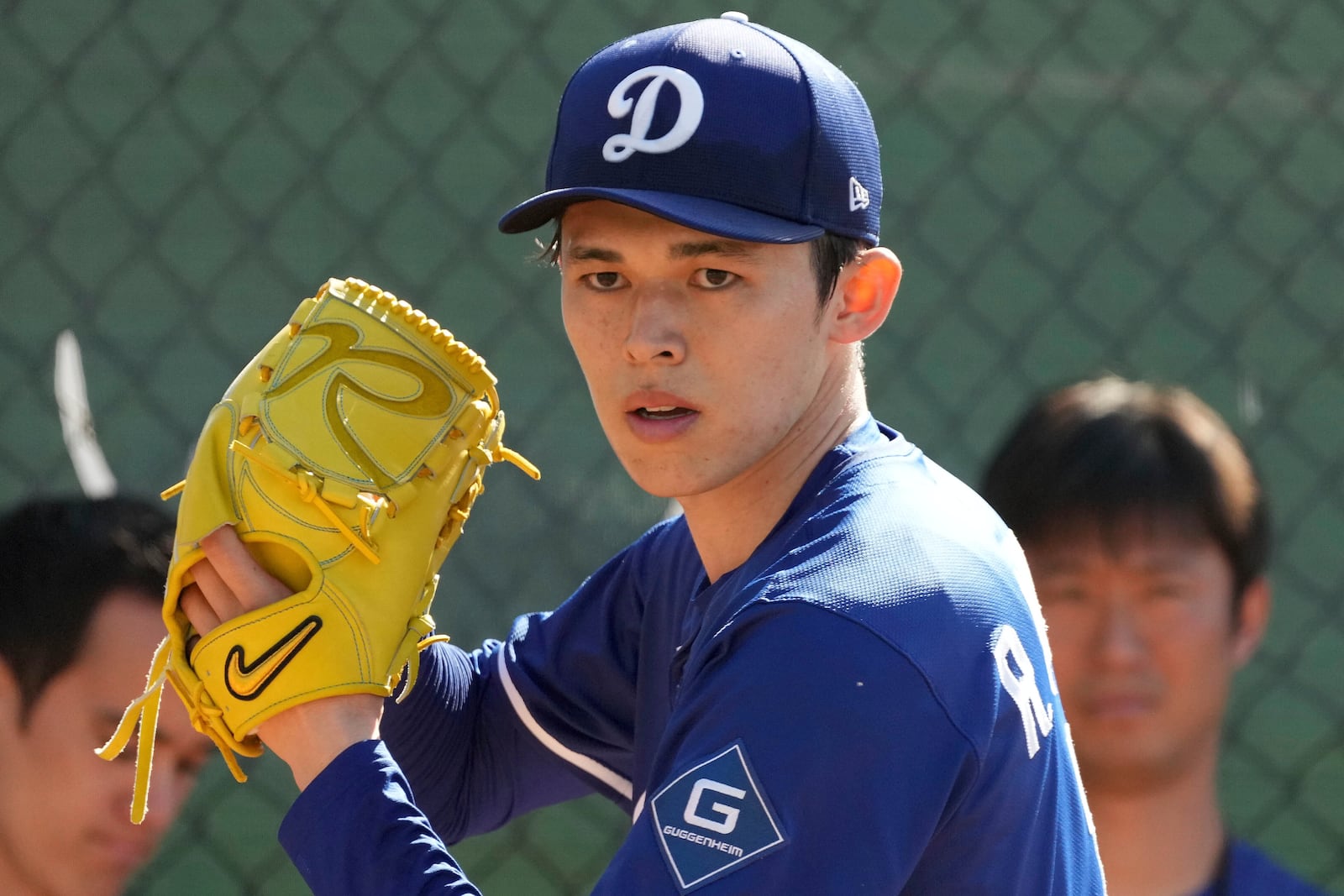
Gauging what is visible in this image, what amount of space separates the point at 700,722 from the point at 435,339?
1.97ft

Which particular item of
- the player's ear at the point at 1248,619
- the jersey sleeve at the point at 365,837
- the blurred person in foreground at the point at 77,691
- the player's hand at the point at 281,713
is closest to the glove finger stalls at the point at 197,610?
the player's hand at the point at 281,713

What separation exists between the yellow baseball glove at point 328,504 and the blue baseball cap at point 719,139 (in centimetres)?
24

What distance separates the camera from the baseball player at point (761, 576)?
124cm

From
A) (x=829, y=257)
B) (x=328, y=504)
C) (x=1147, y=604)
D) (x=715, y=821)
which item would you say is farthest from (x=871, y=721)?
(x=1147, y=604)

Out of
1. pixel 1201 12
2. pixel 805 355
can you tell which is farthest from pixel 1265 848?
pixel 805 355

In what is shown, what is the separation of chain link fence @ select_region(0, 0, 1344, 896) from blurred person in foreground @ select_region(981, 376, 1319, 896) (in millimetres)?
532

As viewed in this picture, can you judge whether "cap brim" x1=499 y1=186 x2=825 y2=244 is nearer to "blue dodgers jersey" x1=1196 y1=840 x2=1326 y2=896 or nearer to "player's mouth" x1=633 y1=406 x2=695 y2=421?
"player's mouth" x1=633 y1=406 x2=695 y2=421

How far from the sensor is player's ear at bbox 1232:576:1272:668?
100.0 inches

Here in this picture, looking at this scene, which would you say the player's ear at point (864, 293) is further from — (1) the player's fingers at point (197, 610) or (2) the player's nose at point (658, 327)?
(1) the player's fingers at point (197, 610)

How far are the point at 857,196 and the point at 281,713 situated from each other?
747 mm

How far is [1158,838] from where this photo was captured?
2402mm

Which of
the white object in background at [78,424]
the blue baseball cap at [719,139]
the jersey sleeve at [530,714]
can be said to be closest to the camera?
the blue baseball cap at [719,139]

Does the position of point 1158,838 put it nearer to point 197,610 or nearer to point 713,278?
point 713,278

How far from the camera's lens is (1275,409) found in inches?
123
